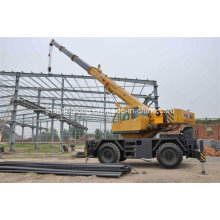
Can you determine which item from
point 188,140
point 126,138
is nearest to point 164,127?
point 188,140

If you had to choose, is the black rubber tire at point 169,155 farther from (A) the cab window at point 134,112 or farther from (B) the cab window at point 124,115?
(B) the cab window at point 124,115

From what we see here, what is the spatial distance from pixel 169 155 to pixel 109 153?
299cm

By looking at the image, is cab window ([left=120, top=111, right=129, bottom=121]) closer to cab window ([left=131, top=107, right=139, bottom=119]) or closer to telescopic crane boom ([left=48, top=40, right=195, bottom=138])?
telescopic crane boom ([left=48, top=40, right=195, bottom=138])

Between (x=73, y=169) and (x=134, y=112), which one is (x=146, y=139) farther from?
(x=73, y=169)

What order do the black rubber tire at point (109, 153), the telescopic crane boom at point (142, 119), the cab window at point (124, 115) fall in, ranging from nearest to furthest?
1. the telescopic crane boom at point (142, 119)
2. the black rubber tire at point (109, 153)
3. the cab window at point (124, 115)

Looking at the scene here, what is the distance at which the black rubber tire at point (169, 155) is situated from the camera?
7973 mm

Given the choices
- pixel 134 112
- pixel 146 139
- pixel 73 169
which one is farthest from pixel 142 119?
pixel 73 169

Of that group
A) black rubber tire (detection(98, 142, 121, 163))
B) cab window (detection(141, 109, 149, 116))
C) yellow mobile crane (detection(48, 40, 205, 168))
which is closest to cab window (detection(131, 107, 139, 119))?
yellow mobile crane (detection(48, 40, 205, 168))

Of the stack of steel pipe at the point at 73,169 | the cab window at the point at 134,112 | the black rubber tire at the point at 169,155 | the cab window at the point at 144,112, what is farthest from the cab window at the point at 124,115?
the stack of steel pipe at the point at 73,169

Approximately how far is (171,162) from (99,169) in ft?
11.1

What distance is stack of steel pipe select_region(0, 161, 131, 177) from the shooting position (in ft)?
22.1

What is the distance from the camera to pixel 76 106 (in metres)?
25.3

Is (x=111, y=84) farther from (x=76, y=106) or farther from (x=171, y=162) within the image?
(x=76, y=106)

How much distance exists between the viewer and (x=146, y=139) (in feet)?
28.6
